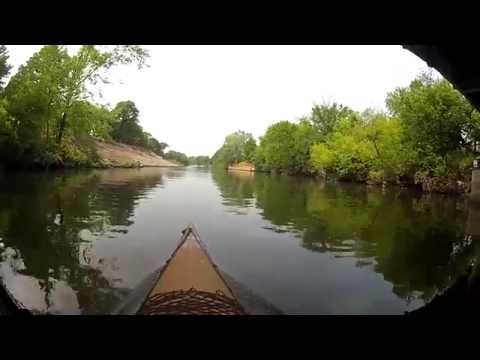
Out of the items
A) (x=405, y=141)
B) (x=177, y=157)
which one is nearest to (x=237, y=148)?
(x=177, y=157)

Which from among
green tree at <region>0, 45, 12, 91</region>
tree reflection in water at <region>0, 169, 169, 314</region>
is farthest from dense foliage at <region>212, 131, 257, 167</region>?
tree reflection in water at <region>0, 169, 169, 314</region>

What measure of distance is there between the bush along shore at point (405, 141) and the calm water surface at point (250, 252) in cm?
1462

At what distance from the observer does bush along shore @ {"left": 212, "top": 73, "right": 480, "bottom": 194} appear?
3197 centimetres

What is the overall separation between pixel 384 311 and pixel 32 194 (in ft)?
63.8

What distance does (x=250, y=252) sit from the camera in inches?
453

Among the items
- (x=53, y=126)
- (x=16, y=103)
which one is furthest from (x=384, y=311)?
(x=53, y=126)

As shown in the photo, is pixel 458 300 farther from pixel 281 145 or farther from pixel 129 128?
pixel 129 128

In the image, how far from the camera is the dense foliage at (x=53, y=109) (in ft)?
114

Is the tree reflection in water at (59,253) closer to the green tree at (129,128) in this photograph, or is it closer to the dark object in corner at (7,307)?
the dark object in corner at (7,307)

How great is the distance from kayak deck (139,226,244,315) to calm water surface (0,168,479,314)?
991 mm

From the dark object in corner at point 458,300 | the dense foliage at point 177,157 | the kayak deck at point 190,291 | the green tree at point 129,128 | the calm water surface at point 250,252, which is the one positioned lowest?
the calm water surface at point 250,252

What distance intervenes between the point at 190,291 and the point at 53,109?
4299 cm

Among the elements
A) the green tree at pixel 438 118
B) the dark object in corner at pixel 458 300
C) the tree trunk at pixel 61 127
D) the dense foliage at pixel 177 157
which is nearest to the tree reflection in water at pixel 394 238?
the dark object in corner at pixel 458 300
